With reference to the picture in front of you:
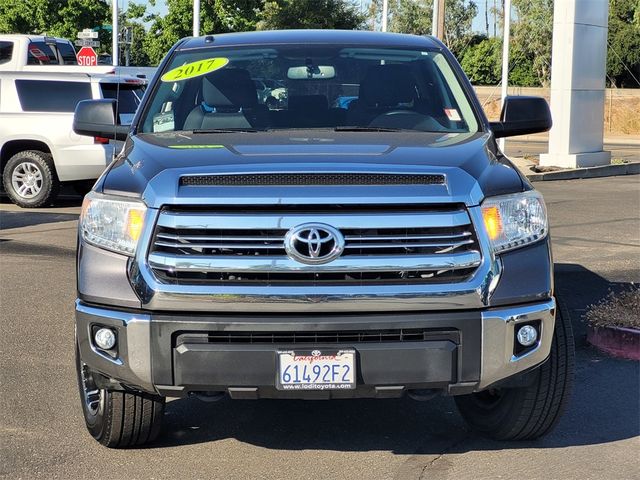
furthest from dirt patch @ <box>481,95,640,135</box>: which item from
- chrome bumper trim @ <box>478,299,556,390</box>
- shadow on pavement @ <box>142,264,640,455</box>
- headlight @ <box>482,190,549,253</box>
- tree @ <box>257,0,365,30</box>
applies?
chrome bumper trim @ <box>478,299,556,390</box>

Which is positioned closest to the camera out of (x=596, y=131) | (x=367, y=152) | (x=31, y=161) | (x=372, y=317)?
(x=372, y=317)

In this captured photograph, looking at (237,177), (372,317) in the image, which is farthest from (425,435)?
(237,177)

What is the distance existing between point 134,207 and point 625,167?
1971cm

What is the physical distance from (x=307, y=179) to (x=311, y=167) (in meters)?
0.06

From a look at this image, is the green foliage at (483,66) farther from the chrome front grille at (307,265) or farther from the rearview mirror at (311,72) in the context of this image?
the chrome front grille at (307,265)

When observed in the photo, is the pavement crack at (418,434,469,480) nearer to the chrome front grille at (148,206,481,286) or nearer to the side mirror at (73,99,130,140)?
the chrome front grille at (148,206,481,286)

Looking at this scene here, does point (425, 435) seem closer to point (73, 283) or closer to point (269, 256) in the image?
point (269, 256)

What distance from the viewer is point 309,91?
5668 millimetres

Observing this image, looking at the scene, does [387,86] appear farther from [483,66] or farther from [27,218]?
[483,66]

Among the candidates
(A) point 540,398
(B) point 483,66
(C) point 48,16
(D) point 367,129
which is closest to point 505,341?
(A) point 540,398

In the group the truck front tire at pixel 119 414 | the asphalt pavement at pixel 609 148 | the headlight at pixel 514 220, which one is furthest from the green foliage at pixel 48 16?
the headlight at pixel 514 220

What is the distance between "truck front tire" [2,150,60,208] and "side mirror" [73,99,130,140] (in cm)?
921

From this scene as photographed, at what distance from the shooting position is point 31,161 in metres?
14.9

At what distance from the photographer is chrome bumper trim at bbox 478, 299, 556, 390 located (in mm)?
4195
